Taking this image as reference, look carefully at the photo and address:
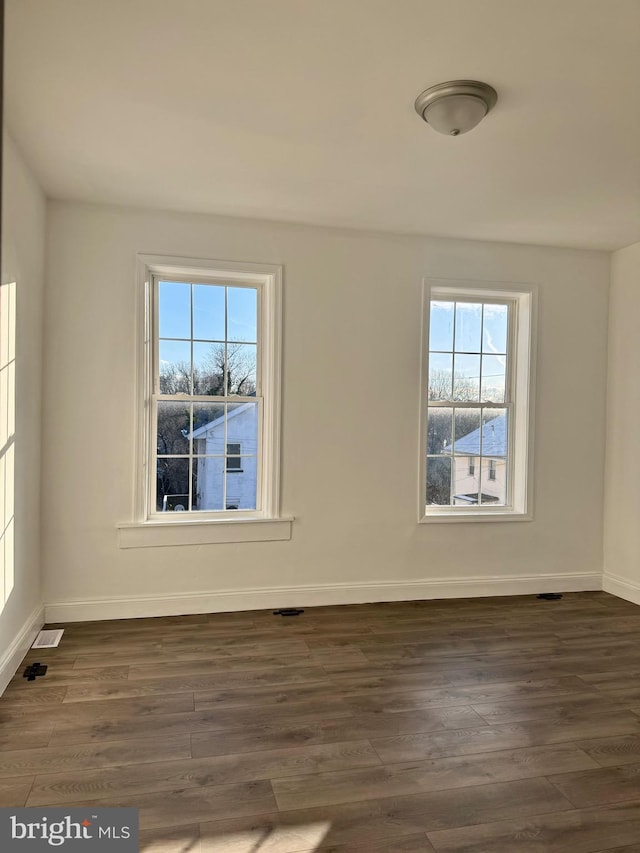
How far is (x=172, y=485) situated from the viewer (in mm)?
4414

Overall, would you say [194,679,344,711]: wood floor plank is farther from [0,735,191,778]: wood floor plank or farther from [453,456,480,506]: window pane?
[453,456,480,506]: window pane

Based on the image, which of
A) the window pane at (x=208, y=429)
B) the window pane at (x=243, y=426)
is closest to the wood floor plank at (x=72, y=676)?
the window pane at (x=208, y=429)

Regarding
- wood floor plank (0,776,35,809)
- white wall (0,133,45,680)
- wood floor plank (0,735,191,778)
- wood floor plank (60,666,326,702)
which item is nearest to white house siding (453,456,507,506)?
wood floor plank (60,666,326,702)

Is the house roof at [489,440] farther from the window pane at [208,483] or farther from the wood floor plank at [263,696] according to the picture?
the wood floor plank at [263,696]

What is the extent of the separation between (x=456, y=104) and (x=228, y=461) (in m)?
2.80

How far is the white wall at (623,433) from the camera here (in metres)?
4.80

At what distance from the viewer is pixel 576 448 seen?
5.04 metres

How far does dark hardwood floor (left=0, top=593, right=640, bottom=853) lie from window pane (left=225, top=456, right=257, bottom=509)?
824 mm

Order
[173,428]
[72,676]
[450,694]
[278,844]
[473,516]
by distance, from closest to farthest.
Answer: [278,844]
[450,694]
[72,676]
[173,428]
[473,516]

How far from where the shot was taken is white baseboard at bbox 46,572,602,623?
4.12 metres

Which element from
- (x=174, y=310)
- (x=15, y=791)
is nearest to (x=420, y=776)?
(x=15, y=791)

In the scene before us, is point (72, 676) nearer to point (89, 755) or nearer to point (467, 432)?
point (89, 755)

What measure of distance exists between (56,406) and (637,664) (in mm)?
3937

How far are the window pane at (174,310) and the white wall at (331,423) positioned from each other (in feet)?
0.87
